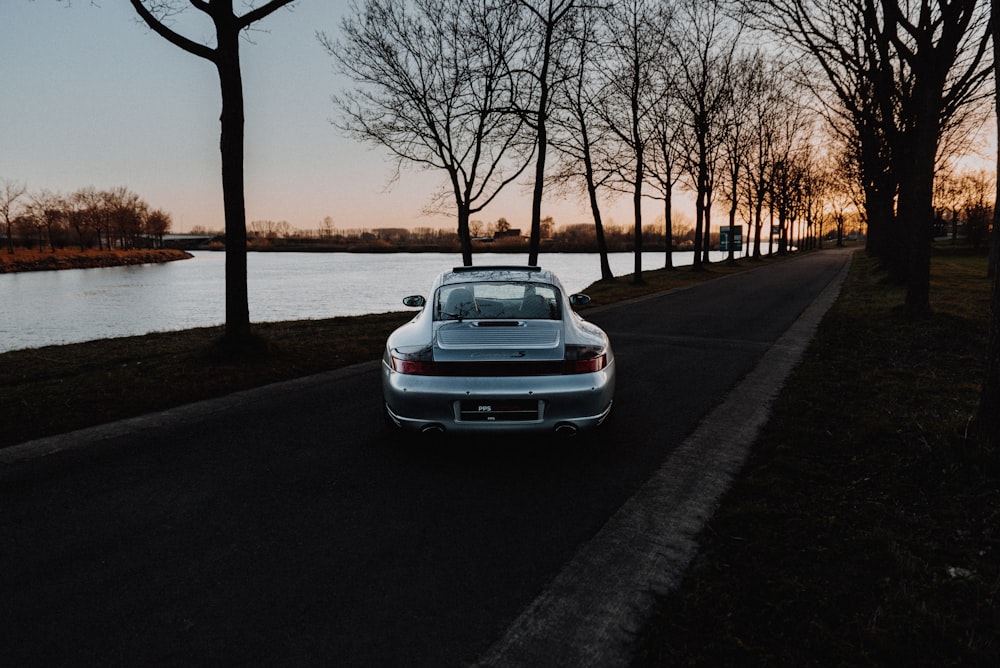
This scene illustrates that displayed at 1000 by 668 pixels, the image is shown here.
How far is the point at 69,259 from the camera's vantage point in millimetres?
77750

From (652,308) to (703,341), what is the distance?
573 cm

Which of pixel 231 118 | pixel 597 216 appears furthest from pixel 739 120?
pixel 231 118

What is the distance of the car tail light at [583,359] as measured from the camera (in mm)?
4469

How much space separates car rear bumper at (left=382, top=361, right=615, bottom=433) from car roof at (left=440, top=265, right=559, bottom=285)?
1535 mm

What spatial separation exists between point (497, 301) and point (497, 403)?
1.41 metres

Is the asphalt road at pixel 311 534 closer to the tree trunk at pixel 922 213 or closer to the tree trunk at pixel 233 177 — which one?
the tree trunk at pixel 233 177

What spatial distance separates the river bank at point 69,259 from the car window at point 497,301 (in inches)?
3062

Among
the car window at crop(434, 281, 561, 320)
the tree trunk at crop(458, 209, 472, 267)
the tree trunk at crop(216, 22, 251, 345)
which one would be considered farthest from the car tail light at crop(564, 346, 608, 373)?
the tree trunk at crop(458, 209, 472, 267)

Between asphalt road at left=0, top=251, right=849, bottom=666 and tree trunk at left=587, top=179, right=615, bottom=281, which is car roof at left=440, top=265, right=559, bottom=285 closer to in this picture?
asphalt road at left=0, top=251, right=849, bottom=666

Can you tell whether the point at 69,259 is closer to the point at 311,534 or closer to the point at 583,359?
the point at 311,534

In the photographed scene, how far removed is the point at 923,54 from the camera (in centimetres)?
1111

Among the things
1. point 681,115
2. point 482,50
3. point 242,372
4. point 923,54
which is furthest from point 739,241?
point 242,372

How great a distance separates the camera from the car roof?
570 cm

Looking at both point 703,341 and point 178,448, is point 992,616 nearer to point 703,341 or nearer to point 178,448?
point 178,448
